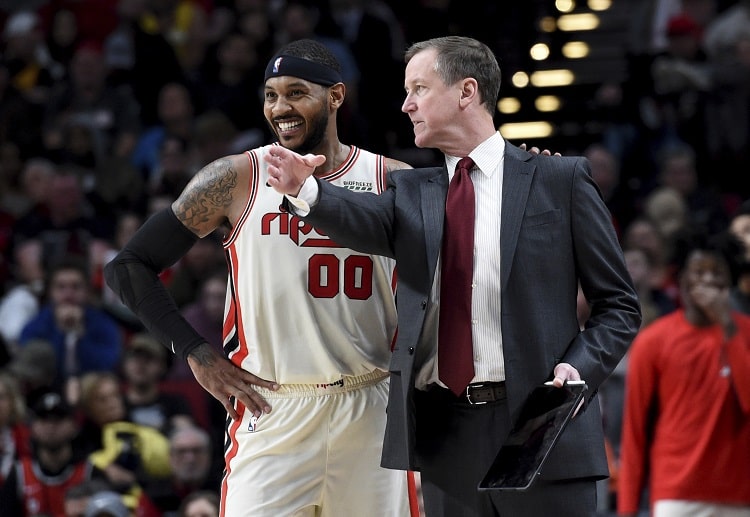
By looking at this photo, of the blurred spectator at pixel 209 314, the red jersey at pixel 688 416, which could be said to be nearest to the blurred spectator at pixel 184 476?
the blurred spectator at pixel 209 314

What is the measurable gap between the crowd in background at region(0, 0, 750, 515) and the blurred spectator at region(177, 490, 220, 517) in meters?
0.53

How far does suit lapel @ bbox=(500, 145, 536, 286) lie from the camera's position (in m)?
4.50

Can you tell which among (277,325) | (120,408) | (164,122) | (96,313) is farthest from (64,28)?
(277,325)

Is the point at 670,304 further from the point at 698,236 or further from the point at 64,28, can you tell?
the point at 64,28

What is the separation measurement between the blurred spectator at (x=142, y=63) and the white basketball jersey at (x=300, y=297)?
852cm

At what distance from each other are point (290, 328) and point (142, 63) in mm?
9038

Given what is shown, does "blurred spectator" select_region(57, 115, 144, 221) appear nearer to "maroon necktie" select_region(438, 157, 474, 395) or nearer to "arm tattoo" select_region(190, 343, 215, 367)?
"arm tattoo" select_region(190, 343, 215, 367)

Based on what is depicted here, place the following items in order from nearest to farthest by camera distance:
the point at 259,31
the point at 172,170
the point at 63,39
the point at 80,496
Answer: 1. the point at 80,496
2. the point at 172,170
3. the point at 259,31
4. the point at 63,39

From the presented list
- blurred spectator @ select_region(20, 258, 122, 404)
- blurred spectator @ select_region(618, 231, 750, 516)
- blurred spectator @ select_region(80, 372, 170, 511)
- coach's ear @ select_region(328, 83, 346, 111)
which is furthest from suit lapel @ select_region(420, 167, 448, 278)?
blurred spectator @ select_region(20, 258, 122, 404)

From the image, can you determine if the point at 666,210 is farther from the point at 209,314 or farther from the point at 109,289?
the point at 109,289

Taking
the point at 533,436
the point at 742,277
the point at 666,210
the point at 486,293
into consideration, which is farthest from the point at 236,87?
the point at 533,436

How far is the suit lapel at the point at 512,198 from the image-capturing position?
14.8 ft

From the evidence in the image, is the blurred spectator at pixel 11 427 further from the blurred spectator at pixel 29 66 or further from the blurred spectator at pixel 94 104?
the blurred spectator at pixel 29 66

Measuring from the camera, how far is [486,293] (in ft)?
14.8
